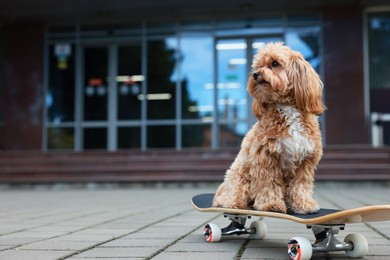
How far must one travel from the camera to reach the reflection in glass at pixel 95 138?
16.1 m

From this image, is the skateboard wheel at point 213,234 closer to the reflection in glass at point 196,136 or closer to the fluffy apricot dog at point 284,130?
the fluffy apricot dog at point 284,130

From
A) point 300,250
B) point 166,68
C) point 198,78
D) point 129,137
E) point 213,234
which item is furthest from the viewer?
point 129,137

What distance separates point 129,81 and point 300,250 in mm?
13308

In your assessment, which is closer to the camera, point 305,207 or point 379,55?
point 305,207

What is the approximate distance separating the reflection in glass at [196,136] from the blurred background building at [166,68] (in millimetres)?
31

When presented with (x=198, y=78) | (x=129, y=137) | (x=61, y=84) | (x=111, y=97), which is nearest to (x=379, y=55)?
(x=198, y=78)

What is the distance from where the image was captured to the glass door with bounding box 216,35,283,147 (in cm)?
1541

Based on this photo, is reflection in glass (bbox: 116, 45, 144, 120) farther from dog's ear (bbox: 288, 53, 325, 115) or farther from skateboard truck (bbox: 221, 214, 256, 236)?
dog's ear (bbox: 288, 53, 325, 115)

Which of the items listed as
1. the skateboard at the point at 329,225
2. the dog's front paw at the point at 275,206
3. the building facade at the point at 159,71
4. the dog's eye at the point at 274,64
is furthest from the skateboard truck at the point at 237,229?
the building facade at the point at 159,71

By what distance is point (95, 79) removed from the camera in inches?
640

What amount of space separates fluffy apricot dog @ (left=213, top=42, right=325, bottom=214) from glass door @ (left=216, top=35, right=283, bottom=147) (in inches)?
454

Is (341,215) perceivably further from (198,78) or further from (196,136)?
(198,78)

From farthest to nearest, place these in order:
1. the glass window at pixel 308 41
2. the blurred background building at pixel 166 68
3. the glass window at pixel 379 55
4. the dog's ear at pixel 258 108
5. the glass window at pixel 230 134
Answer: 1. the glass window at pixel 230 134
2. the glass window at pixel 308 41
3. the glass window at pixel 379 55
4. the blurred background building at pixel 166 68
5. the dog's ear at pixel 258 108

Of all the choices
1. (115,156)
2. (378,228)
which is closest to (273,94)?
(378,228)
